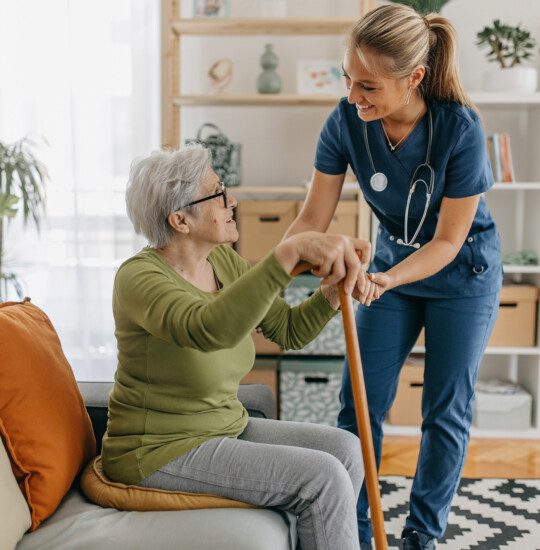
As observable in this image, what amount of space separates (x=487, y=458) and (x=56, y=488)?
6.96 ft

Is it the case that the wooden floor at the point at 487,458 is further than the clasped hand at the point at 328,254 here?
Yes

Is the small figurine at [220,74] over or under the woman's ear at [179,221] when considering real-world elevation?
over

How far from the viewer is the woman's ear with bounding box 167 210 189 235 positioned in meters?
1.56

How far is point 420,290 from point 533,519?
105 cm

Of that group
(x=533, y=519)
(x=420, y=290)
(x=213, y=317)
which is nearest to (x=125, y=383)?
(x=213, y=317)

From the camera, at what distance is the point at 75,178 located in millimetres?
3461

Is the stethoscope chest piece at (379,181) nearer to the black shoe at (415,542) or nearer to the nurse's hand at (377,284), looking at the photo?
the nurse's hand at (377,284)

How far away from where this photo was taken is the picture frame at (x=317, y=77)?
10.9 ft

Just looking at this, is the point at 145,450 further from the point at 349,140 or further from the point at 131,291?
the point at 349,140

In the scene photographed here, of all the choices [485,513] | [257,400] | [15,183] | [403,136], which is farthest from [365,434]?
[15,183]

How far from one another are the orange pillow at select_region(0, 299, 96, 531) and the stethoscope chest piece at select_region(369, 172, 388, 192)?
86cm

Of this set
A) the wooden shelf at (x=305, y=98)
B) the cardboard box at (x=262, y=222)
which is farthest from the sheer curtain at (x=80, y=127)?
the cardboard box at (x=262, y=222)

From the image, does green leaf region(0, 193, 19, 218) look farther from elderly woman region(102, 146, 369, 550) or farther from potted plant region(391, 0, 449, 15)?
potted plant region(391, 0, 449, 15)

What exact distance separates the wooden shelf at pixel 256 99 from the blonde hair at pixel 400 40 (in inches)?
55.2
